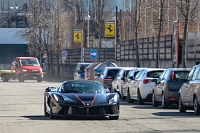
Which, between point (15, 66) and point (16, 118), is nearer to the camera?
point (16, 118)

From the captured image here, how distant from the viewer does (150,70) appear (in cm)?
2548

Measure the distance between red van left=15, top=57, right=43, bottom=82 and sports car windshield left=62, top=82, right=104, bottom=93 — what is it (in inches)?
1473

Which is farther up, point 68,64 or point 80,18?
point 80,18

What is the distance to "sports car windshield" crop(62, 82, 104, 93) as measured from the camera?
690 inches

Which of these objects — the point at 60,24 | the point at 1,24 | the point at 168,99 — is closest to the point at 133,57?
the point at 60,24

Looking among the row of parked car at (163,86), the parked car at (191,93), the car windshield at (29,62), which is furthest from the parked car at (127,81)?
the car windshield at (29,62)

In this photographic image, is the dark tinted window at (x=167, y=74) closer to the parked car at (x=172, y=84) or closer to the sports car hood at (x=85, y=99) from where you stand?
the parked car at (x=172, y=84)

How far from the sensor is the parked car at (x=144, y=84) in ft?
81.4

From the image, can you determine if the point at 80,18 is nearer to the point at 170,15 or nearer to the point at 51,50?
the point at 51,50

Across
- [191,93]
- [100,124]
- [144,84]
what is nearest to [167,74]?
[144,84]

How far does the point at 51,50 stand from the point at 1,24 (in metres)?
39.7

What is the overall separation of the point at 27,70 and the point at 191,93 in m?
36.7

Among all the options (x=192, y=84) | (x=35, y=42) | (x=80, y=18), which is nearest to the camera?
(x=192, y=84)

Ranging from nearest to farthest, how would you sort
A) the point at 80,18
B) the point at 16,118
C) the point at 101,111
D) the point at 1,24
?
the point at 101,111, the point at 16,118, the point at 80,18, the point at 1,24
